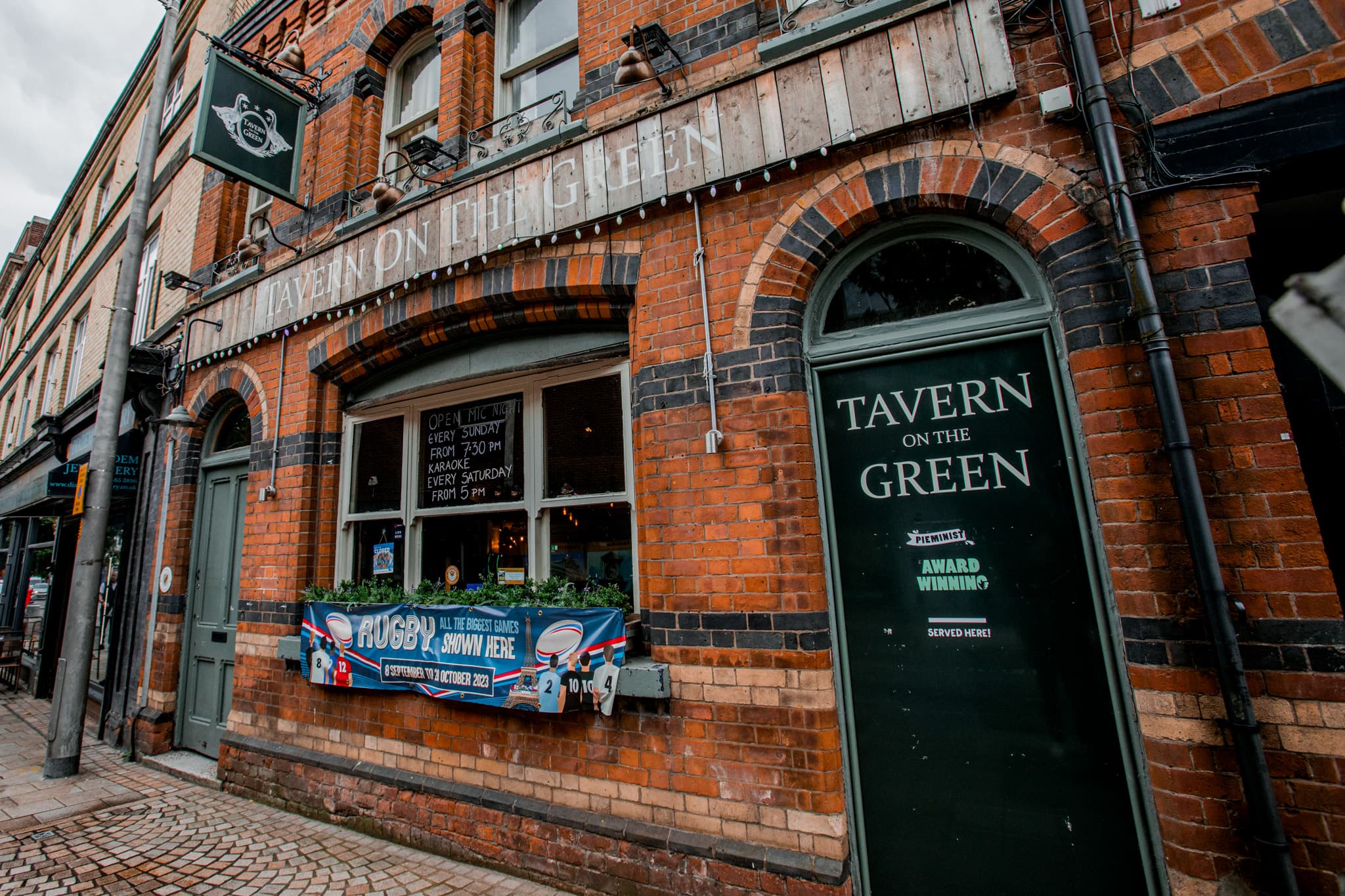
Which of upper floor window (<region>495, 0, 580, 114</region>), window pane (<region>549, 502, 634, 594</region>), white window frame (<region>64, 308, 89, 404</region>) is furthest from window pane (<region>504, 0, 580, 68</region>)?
white window frame (<region>64, 308, 89, 404</region>)

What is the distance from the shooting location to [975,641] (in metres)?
2.70

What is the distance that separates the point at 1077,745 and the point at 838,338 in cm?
222

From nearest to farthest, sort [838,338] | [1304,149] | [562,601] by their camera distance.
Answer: [1304,149] → [838,338] → [562,601]

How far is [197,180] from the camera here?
24.3 ft

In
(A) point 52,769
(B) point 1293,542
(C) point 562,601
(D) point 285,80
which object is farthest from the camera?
(D) point 285,80

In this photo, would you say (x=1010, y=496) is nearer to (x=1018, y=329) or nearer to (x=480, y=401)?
(x=1018, y=329)

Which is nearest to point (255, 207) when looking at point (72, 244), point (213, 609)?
point (213, 609)

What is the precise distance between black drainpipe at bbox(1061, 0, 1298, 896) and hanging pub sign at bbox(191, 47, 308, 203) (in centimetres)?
637

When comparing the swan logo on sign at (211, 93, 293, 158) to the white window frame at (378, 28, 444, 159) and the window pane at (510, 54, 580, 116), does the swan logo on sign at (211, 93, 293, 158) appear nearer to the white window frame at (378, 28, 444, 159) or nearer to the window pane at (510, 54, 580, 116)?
the white window frame at (378, 28, 444, 159)

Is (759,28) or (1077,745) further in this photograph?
(759,28)

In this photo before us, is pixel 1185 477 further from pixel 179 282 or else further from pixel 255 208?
pixel 179 282

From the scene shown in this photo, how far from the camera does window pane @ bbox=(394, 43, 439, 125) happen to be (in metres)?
5.57

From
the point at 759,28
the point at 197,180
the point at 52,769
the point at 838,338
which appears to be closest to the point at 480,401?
the point at 838,338

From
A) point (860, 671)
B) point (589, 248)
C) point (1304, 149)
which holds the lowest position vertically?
point (860, 671)
